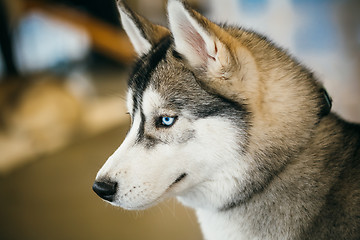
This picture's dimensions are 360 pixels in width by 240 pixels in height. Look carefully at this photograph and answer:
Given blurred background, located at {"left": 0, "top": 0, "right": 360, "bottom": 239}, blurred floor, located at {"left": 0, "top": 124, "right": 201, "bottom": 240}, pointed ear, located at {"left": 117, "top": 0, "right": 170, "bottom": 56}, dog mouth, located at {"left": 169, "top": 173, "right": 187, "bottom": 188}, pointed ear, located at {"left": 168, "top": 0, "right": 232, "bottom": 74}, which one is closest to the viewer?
pointed ear, located at {"left": 168, "top": 0, "right": 232, "bottom": 74}

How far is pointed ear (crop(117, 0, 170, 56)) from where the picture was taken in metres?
1.34

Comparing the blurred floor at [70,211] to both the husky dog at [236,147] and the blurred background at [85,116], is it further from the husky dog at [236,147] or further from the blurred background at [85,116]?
the husky dog at [236,147]

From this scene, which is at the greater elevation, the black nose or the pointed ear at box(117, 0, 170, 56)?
the pointed ear at box(117, 0, 170, 56)

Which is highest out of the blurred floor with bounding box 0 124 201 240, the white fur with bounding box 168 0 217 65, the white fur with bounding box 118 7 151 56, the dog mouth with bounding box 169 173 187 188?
the white fur with bounding box 168 0 217 65

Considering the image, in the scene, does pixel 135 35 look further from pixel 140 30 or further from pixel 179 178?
pixel 179 178

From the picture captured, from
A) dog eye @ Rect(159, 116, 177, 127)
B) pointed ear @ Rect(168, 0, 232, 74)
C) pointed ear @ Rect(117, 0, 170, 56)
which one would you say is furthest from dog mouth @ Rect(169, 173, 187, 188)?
pointed ear @ Rect(117, 0, 170, 56)

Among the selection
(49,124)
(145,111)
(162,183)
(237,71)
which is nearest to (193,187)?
(162,183)

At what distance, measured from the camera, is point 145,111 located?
122 centimetres

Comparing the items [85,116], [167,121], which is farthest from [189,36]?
[85,116]

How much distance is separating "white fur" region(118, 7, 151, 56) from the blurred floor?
1031mm

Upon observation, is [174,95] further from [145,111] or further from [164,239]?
[164,239]

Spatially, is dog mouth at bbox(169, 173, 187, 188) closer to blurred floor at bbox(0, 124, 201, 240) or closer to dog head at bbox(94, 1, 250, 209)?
dog head at bbox(94, 1, 250, 209)

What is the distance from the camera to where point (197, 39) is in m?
1.14

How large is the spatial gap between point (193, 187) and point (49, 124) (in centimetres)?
366
